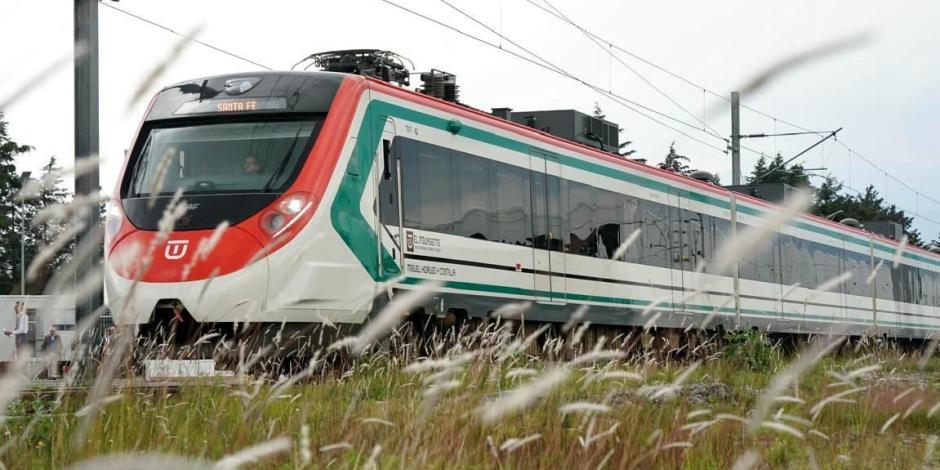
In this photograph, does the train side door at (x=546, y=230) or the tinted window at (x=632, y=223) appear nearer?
the train side door at (x=546, y=230)

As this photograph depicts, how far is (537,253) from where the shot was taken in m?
14.2

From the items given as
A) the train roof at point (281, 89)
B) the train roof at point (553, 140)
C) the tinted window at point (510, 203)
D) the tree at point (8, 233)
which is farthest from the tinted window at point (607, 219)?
the tree at point (8, 233)

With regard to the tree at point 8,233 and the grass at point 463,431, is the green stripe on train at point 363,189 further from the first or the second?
the tree at point 8,233

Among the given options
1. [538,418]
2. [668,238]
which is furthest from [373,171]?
[668,238]

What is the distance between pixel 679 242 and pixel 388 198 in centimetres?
878

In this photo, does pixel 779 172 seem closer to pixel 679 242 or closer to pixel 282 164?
pixel 679 242

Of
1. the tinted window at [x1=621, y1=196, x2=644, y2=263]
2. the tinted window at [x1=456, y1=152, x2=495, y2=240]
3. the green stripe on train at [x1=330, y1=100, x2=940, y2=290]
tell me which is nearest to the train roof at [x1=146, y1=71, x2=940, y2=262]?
the green stripe on train at [x1=330, y1=100, x2=940, y2=290]

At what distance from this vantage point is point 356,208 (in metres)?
10.9

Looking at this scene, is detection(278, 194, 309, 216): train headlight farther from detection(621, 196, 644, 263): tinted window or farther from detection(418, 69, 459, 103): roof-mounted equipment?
detection(621, 196, 644, 263): tinted window

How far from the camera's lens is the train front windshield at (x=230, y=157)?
10602 millimetres

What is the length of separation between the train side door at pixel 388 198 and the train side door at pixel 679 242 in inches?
311

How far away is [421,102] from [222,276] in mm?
3303

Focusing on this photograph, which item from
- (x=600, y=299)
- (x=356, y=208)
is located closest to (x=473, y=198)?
(x=356, y=208)

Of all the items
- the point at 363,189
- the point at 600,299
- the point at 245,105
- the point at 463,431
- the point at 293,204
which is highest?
the point at 245,105
